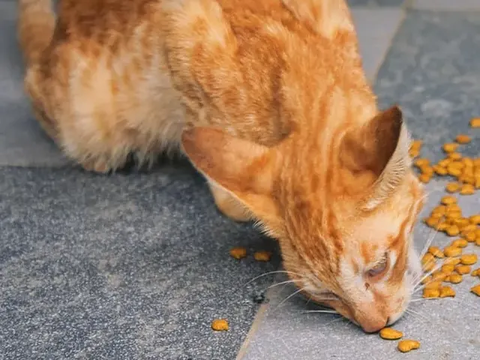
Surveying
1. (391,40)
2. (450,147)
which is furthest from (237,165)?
(391,40)

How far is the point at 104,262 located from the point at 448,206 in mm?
927

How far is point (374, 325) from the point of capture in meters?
1.84

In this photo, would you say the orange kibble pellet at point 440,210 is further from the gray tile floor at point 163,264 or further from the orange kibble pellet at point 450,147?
the orange kibble pellet at point 450,147

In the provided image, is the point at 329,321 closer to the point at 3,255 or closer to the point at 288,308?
the point at 288,308

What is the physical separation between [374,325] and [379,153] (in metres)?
0.44

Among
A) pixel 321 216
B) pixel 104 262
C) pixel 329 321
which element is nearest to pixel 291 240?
pixel 321 216

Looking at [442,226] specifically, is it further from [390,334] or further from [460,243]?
[390,334]

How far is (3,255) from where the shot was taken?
230 cm

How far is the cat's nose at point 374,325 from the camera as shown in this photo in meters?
1.83

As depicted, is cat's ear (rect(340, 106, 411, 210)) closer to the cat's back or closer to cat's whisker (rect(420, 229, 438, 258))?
cat's whisker (rect(420, 229, 438, 258))

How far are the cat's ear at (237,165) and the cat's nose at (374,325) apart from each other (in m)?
0.31

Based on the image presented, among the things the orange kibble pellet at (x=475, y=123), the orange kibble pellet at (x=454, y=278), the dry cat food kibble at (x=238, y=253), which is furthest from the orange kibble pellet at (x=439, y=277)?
the orange kibble pellet at (x=475, y=123)

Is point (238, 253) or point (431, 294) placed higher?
point (431, 294)

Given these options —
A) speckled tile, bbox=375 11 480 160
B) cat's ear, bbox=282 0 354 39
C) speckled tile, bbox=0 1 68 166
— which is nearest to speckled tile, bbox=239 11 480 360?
speckled tile, bbox=375 11 480 160
